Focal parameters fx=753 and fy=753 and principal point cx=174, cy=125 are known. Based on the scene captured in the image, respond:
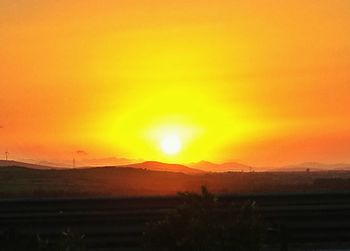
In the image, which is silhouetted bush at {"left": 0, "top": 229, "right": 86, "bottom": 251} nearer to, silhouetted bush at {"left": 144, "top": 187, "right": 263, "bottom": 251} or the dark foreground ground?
silhouetted bush at {"left": 144, "top": 187, "right": 263, "bottom": 251}

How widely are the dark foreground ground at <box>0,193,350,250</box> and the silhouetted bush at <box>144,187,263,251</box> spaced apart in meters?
2.81

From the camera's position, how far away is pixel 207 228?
11.1m

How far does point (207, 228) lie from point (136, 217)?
402 cm

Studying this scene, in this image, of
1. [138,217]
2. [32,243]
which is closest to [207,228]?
[32,243]

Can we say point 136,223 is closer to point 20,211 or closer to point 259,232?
point 20,211

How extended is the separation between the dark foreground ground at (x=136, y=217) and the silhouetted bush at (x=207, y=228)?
281cm

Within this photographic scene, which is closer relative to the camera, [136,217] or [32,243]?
[32,243]

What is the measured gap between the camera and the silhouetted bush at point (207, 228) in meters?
11.0

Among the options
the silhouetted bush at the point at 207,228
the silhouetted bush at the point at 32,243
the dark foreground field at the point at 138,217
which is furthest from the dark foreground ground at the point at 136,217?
the silhouetted bush at the point at 207,228

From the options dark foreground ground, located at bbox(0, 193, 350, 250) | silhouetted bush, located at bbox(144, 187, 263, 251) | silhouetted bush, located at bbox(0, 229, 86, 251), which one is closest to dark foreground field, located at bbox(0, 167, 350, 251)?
dark foreground ground, located at bbox(0, 193, 350, 250)

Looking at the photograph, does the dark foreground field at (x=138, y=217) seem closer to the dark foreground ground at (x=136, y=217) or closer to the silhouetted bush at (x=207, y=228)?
the dark foreground ground at (x=136, y=217)

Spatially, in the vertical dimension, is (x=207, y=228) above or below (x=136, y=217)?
below

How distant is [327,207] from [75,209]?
510 centimetres

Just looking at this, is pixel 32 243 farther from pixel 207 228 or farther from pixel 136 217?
pixel 136 217
